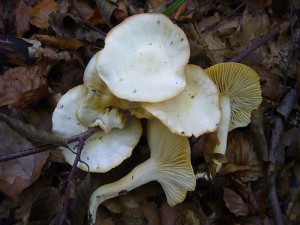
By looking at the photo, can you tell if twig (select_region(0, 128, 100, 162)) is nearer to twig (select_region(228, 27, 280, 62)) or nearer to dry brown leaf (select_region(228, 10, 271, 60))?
twig (select_region(228, 27, 280, 62))

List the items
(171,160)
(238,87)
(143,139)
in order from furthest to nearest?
1. (143,139)
2. (238,87)
3. (171,160)

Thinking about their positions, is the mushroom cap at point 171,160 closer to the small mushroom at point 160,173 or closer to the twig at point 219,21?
the small mushroom at point 160,173

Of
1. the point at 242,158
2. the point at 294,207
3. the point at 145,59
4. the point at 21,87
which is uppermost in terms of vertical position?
the point at 145,59

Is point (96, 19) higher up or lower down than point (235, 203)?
higher up

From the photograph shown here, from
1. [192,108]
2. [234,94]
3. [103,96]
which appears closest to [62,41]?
[103,96]

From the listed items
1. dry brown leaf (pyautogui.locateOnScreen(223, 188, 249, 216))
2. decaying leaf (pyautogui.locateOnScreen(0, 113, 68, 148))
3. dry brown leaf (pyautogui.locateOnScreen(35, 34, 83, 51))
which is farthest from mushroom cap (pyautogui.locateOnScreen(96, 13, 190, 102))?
dry brown leaf (pyautogui.locateOnScreen(223, 188, 249, 216))

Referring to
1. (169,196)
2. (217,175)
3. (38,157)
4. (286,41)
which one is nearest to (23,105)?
(38,157)

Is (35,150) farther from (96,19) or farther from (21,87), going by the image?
(96,19)

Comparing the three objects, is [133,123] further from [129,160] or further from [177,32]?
[177,32]
